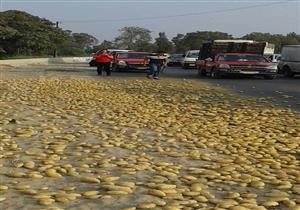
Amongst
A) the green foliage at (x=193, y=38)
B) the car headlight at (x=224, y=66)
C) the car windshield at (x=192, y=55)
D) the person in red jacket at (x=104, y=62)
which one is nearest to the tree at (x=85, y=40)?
the green foliage at (x=193, y=38)

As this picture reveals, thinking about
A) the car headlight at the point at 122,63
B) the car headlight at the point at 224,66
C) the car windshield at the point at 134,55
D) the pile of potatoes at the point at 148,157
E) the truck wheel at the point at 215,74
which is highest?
the car windshield at the point at 134,55

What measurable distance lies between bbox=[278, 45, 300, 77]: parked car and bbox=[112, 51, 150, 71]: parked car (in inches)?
323

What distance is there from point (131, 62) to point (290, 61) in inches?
380

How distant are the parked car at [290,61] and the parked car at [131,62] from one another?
26.9ft

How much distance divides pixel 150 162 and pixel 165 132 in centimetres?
218

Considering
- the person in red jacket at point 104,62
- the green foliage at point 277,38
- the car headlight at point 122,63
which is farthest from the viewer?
the green foliage at point 277,38

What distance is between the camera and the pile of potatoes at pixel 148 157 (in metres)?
4.60

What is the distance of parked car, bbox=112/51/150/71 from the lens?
3135 centimetres

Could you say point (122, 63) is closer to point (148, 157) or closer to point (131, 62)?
point (131, 62)

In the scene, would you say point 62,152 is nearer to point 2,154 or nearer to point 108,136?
point 2,154

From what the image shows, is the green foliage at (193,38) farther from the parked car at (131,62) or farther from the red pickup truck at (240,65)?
the red pickup truck at (240,65)

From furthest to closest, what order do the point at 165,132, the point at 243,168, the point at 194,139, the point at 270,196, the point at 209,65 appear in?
the point at 209,65
the point at 165,132
the point at 194,139
the point at 243,168
the point at 270,196

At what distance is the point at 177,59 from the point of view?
5241cm

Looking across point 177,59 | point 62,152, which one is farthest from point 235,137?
point 177,59
